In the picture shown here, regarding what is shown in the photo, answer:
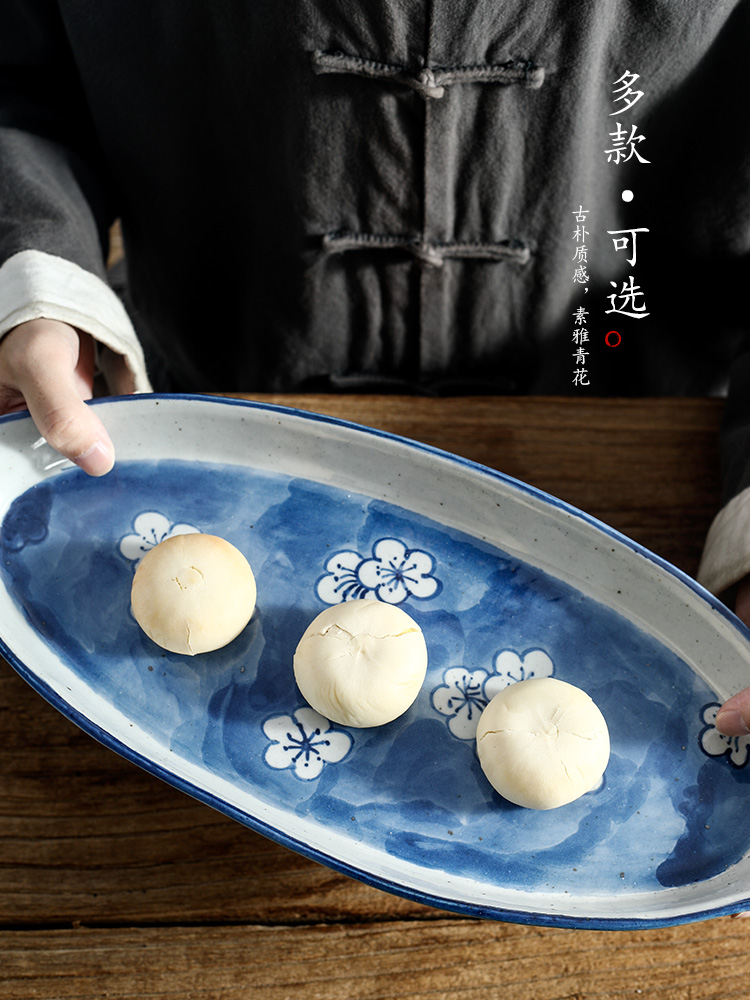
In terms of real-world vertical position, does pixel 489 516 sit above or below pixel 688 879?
above

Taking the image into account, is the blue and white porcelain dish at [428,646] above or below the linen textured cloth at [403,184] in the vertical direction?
below

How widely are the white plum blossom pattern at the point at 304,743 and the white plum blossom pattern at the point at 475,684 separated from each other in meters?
0.08

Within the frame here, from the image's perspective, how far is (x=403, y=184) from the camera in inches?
26.0

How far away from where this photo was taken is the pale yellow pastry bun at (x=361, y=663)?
1.65 ft

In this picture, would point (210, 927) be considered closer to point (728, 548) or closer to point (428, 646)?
point (428, 646)

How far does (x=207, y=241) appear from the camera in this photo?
81 cm

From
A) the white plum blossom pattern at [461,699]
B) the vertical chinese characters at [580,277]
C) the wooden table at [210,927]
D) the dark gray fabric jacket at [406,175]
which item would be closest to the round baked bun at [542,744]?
the white plum blossom pattern at [461,699]

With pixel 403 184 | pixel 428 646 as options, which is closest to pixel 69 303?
pixel 403 184

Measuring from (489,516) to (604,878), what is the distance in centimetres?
→ 28

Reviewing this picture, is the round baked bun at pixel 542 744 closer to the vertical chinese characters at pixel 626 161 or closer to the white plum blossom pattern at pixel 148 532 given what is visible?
the white plum blossom pattern at pixel 148 532

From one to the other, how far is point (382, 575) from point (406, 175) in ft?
1.21

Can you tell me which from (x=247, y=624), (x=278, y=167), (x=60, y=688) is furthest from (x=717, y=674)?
(x=278, y=167)

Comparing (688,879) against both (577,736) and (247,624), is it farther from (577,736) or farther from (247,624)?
(247,624)

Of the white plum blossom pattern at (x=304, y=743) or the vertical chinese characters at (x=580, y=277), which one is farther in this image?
the vertical chinese characters at (x=580, y=277)
